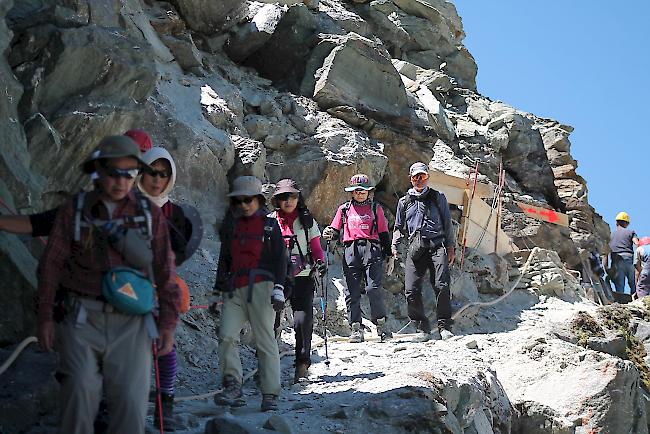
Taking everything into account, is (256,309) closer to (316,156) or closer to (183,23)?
(316,156)

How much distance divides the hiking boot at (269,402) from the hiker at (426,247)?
431cm

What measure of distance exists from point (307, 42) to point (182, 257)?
1262 centimetres

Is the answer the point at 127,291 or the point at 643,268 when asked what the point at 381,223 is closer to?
the point at 127,291

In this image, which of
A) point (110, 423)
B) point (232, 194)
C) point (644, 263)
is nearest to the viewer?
point (110, 423)

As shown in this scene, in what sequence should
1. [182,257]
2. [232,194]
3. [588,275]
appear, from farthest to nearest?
1. [588,275]
2. [232,194]
3. [182,257]

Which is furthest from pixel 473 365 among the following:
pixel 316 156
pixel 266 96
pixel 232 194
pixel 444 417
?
pixel 266 96

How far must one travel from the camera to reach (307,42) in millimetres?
16766

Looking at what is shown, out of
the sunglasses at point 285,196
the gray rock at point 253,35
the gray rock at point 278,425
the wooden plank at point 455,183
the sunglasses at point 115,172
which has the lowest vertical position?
the gray rock at point 278,425

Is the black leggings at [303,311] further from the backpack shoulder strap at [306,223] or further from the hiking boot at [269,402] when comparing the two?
the hiking boot at [269,402]

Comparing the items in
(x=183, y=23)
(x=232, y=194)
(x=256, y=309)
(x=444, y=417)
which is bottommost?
(x=444, y=417)

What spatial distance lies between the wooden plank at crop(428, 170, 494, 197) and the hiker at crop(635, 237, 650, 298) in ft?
11.9

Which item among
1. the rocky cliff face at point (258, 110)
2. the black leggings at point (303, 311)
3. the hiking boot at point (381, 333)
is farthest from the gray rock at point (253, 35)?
the black leggings at point (303, 311)

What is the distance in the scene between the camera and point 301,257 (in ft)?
24.6

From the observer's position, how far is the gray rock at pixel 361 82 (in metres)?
15.7
